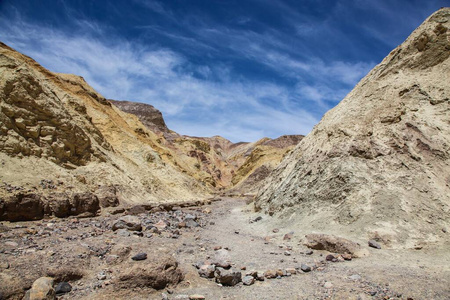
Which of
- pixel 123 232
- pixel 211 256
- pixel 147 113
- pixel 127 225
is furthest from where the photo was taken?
pixel 147 113

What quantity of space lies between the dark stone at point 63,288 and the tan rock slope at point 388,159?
290 inches

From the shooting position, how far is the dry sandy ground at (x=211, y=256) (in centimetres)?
445

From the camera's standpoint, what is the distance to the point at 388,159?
9.70m

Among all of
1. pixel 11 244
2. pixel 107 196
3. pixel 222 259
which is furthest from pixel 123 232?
pixel 107 196

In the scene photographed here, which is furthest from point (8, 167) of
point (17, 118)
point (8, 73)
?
point (8, 73)

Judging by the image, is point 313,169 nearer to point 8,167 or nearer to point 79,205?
point 79,205

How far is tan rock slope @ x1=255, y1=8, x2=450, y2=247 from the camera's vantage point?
26.3 ft

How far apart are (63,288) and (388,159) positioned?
1054cm

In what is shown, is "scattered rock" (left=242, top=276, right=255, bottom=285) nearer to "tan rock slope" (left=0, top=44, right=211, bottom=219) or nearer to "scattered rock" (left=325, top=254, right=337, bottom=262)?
"scattered rock" (left=325, top=254, right=337, bottom=262)

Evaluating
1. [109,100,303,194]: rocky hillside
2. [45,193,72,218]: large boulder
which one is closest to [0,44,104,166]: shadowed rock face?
[45,193,72,218]: large boulder

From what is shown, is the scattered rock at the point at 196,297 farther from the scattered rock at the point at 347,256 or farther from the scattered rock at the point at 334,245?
the scattered rock at the point at 334,245

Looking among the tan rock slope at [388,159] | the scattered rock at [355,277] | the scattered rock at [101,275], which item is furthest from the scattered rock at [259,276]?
the tan rock slope at [388,159]

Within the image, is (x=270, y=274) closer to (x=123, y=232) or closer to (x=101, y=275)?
(x=101, y=275)

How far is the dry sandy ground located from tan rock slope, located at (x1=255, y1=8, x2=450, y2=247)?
1.27 m
